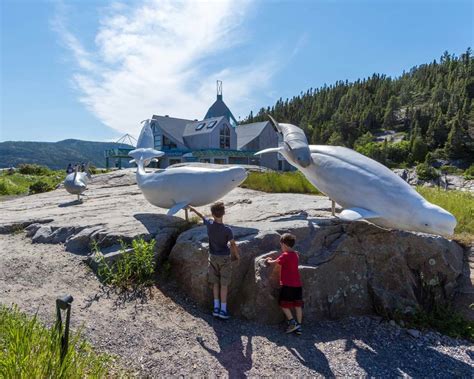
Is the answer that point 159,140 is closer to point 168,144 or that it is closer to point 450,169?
point 168,144

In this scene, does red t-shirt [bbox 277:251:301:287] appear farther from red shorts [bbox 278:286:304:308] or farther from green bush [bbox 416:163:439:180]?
green bush [bbox 416:163:439:180]

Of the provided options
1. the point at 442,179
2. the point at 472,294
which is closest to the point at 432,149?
the point at 442,179

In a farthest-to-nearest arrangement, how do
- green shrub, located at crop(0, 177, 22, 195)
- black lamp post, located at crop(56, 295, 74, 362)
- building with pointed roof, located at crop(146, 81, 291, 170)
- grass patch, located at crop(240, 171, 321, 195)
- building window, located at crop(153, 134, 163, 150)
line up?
building window, located at crop(153, 134, 163, 150)
building with pointed roof, located at crop(146, 81, 291, 170)
green shrub, located at crop(0, 177, 22, 195)
grass patch, located at crop(240, 171, 321, 195)
black lamp post, located at crop(56, 295, 74, 362)

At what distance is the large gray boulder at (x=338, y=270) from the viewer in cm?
493

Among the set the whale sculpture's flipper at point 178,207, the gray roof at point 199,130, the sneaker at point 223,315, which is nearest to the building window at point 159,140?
the gray roof at point 199,130

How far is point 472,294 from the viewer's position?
5602 mm

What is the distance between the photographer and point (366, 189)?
523 centimetres

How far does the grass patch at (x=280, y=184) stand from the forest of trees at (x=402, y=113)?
144 ft

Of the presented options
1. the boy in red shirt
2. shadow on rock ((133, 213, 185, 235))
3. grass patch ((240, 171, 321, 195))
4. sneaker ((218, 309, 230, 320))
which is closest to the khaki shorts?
sneaker ((218, 309, 230, 320))

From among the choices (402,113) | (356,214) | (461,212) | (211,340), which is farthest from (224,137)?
(402,113)

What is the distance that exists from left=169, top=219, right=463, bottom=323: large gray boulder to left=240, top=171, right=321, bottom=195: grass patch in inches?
192

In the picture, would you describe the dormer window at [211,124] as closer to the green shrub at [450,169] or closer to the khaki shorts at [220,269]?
the khaki shorts at [220,269]

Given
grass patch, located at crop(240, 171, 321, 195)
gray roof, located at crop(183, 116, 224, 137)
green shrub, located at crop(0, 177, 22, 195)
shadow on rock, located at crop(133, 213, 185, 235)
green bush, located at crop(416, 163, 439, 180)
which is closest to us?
shadow on rock, located at crop(133, 213, 185, 235)

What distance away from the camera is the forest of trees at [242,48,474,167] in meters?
53.3
